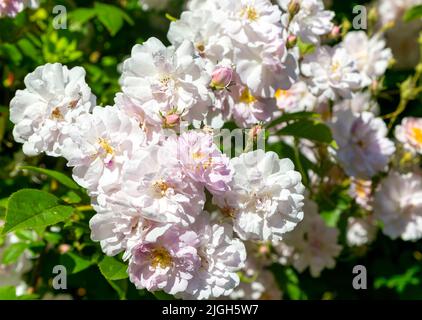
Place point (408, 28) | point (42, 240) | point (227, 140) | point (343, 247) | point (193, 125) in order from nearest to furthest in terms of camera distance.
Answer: point (193, 125), point (227, 140), point (42, 240), point (343, 247), point (408, 28)

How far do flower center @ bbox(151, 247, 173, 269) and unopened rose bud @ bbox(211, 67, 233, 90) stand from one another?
1.20ft

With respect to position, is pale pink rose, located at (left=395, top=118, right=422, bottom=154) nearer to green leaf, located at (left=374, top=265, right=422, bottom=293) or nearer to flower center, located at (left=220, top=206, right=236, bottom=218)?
green leaf, located at (left=374, top=265, right=422, bottom=293)

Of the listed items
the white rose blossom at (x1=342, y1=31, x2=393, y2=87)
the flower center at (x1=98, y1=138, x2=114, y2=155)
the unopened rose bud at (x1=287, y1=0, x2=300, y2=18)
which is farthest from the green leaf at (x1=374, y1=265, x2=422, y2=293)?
the flower center at (x1=98, y1=138, x2=114, y2=155)

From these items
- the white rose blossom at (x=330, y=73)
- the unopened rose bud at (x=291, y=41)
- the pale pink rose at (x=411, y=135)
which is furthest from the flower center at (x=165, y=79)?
the pale pink rose at (x=411, y=135)

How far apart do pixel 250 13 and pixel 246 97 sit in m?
0.19

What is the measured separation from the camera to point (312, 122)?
5.35ft

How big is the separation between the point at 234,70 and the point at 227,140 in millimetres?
159

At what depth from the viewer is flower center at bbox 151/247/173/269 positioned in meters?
1.24

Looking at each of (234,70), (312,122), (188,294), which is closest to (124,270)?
(188,294)

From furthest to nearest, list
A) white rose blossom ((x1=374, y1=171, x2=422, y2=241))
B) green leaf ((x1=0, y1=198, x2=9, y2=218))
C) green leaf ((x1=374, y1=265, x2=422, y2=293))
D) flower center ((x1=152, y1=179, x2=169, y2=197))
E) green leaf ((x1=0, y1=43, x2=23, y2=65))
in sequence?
green leaf ((x1=374, y1=265, x2=422, y2=293)) < white rose blossom ((x1=374, y1=171, x2=422, y2=241)) < green leaf ((x1=0, y1=43, x2=23, y2=65)) < green leaf ((x1=0, y1=198, x2=9, y2=218)) < flower center ((x1=152, y1=179, x2=169, y2=197))

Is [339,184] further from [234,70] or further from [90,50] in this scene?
[90,50]

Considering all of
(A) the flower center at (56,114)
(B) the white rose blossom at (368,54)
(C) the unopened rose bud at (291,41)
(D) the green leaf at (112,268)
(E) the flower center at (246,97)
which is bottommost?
(B) the white rose blossom at (368,54)

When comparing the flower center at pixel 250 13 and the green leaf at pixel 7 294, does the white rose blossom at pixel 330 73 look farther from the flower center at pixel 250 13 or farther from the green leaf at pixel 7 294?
the green leaf at pixel 7 294

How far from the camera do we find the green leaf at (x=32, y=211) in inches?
49.8
